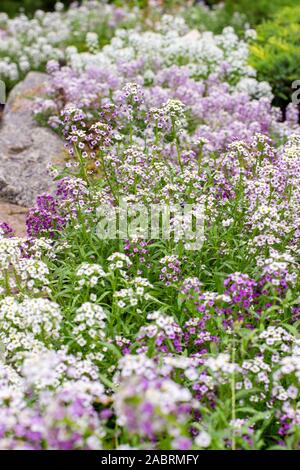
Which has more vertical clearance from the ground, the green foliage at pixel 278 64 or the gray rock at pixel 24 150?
the green foliage at pixel 278 64

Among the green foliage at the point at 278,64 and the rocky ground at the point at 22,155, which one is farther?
the green foliage at the point at 278,64

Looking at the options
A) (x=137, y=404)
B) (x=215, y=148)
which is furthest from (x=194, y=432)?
(x=215, y=148)

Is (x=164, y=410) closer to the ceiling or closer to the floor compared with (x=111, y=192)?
closer to the ceiling

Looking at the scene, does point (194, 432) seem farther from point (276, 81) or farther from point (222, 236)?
point (276, 81)

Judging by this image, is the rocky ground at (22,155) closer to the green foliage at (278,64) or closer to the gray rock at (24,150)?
the gray rock at (24,150)

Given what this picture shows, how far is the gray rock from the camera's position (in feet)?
23.0

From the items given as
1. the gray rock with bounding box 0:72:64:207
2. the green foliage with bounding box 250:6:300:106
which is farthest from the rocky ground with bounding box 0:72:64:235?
the green foliage with bounding box 250:6:300:106

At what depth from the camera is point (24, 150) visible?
7895mm

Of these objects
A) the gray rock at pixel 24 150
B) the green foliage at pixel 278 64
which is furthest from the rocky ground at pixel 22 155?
the green foliage at pixel 278 64

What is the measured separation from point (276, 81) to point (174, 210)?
17.5 feet

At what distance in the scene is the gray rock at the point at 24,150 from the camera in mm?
7000

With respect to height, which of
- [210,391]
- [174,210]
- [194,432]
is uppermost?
[174,210]
